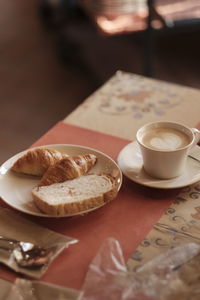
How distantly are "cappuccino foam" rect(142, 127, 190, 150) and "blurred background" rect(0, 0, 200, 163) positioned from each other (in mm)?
1286

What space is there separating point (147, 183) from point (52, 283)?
28 cm

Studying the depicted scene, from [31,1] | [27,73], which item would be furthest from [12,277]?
[31,1]

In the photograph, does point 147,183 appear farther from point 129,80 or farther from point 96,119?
point 129,80

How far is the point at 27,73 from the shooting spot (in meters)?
3.04

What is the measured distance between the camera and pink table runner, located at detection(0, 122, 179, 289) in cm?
75

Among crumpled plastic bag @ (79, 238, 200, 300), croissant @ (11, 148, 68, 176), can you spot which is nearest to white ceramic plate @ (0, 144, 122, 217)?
croissant @ (11, 148, 68, 176)

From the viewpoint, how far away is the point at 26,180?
93 centimetres

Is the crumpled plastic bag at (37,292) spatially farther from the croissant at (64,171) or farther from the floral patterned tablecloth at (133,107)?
the floral patterned tablecloth at (133,107)

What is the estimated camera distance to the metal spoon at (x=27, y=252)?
2.44ft

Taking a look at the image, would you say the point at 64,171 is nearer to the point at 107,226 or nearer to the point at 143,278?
the point at 107,226

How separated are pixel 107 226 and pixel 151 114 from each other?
1.46 ft

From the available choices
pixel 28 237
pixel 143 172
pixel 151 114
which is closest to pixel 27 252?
pixel 28 237

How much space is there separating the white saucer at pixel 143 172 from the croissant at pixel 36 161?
0.44 ft

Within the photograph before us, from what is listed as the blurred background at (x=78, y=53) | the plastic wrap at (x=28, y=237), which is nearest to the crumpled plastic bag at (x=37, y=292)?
the plastic wrap at (x=28, y=237)
